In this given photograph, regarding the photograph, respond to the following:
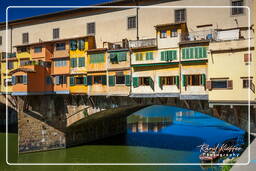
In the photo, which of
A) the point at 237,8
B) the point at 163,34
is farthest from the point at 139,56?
the point at 237,8

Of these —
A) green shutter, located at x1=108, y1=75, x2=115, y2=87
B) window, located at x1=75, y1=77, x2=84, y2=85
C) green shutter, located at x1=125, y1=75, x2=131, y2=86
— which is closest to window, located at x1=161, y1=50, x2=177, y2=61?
green shutter, located at x1=125, y1=75, x2=131, y2=86

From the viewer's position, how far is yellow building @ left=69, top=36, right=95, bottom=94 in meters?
26.2

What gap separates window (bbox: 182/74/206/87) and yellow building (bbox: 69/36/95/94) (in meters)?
11.1

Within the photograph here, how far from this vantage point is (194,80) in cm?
2012

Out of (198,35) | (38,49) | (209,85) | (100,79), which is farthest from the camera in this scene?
(38,49)

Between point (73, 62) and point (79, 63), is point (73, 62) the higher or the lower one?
the higher one

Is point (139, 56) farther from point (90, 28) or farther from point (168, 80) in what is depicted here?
point (90, 28)

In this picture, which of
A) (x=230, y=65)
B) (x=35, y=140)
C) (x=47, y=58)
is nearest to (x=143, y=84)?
(x=230, y=65)

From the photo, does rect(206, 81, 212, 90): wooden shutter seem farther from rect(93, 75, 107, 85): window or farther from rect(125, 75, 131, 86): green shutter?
rect(93, 75, 107, 85): window

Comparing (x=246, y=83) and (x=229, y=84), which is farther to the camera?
(x=229, y=84)

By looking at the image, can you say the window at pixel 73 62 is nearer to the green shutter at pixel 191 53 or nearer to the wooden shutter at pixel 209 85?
the green shutter at pixel 191 53

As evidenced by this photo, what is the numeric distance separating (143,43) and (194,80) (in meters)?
6.12

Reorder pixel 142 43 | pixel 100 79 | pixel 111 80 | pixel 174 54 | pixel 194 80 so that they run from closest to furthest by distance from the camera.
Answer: pixel 194 80, pixel 174 54, pixel 142 43, pixel 111 80, pixel 100 79

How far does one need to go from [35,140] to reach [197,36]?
2102 centimetres
